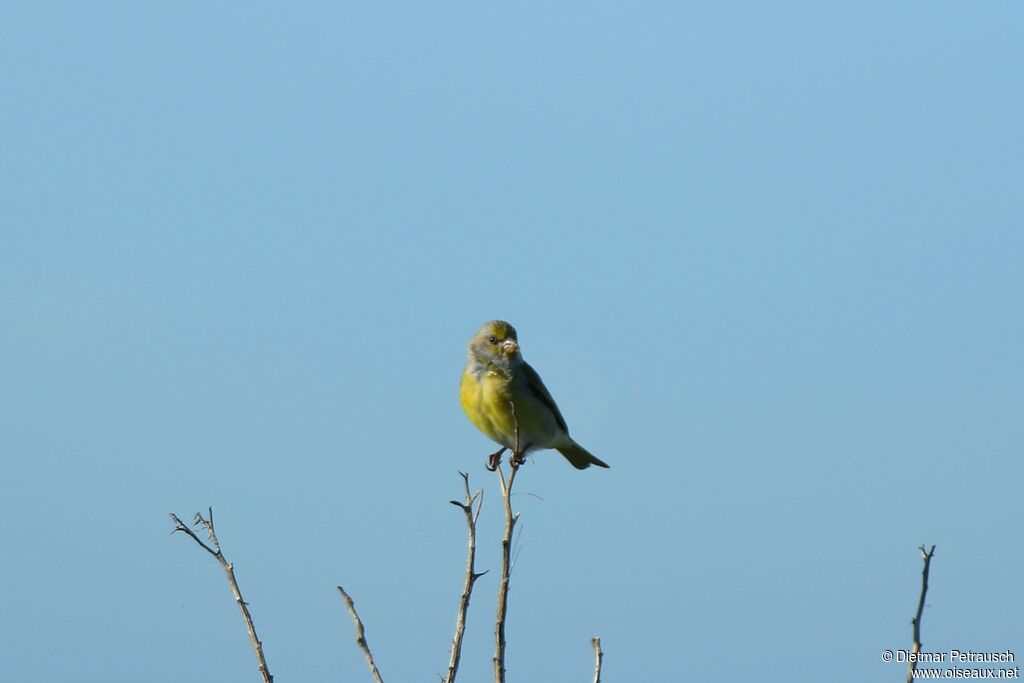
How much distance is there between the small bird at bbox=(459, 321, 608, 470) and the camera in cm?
861

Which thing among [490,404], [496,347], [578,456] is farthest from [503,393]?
[578,456]

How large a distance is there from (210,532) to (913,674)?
8.30 ft

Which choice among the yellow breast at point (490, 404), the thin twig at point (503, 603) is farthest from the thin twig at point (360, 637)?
the yellow breast at point (490, 404)

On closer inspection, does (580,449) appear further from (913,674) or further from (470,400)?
(913,674)

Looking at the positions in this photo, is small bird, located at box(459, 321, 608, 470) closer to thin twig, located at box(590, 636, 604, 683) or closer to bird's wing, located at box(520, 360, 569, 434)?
bird's wing, located at box(520, 360, 569, 434)


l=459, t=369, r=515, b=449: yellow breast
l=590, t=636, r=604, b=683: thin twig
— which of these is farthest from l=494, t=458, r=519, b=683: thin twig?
l=459, t=369, r=515, b=449: yellow breast

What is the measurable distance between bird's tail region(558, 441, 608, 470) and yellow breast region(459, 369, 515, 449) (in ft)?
2.83

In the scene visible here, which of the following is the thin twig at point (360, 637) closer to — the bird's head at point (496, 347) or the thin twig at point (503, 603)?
the thin twig at point (503, 603)

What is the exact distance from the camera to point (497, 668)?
4090mm

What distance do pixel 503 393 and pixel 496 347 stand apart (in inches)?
14.0

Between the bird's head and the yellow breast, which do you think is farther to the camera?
the bird's head

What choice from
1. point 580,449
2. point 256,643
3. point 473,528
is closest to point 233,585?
point 256,643

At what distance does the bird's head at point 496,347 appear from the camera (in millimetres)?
8680

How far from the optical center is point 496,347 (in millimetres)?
8734
